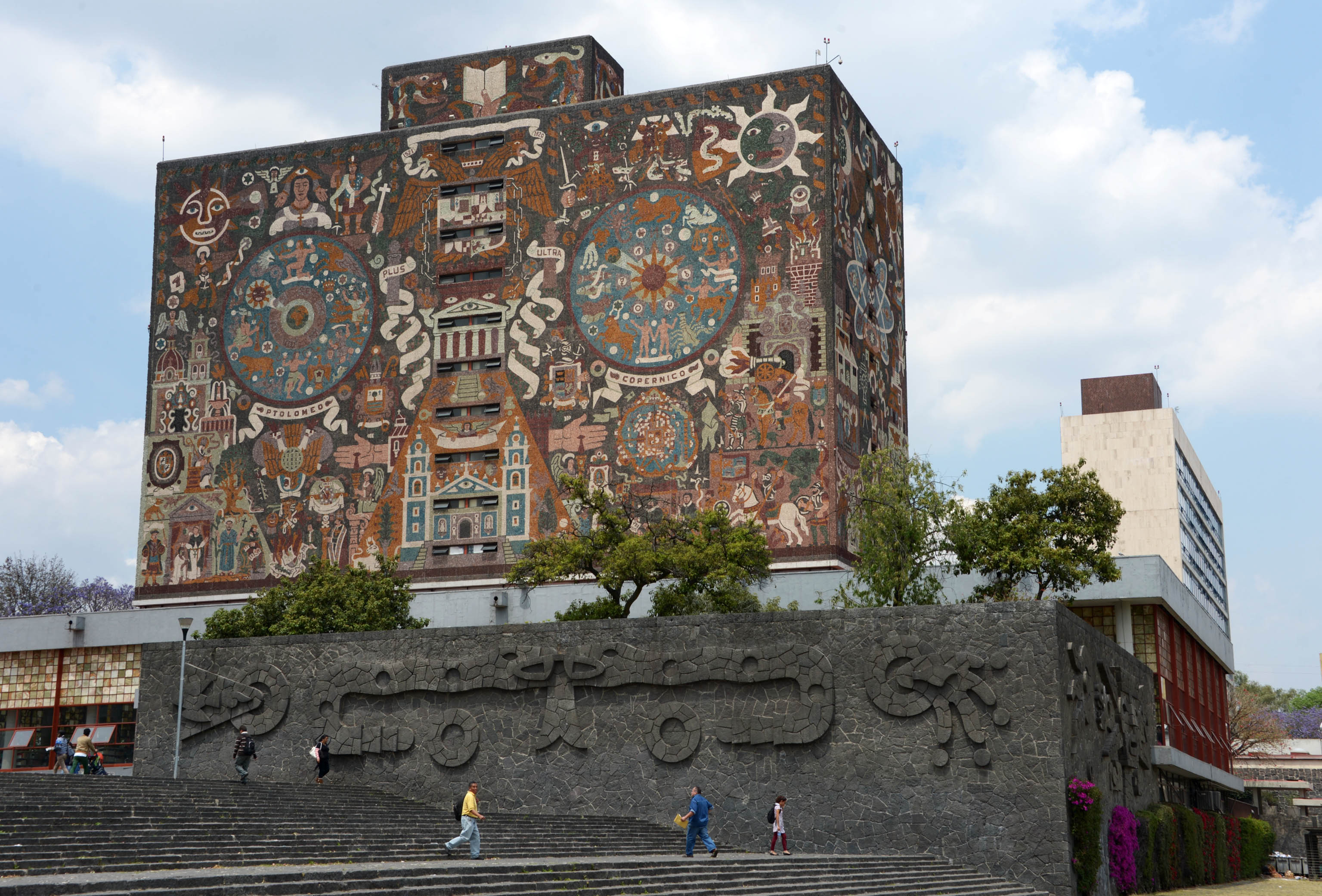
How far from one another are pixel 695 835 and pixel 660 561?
31.3 feet

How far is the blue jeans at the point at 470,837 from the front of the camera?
57.4 feet

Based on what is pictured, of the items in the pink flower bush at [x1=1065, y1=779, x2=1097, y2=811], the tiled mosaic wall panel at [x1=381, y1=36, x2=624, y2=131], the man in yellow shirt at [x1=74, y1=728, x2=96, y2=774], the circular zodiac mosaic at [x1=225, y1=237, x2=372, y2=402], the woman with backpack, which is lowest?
the woman with backpack

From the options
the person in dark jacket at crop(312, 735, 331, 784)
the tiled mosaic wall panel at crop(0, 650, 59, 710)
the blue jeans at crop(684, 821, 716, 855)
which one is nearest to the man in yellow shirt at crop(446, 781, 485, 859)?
the blue jeans at crop(684, 821, 716, 855)

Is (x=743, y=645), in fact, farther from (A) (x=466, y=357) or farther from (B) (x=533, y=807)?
(A) (x=466, y=357)

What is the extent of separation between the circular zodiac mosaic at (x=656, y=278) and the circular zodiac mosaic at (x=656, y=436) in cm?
112

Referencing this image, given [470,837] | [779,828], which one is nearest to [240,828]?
[470,837]

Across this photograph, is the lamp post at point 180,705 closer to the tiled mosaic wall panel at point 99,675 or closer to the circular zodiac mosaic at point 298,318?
the tiled mosaic wall panel at point 99,675

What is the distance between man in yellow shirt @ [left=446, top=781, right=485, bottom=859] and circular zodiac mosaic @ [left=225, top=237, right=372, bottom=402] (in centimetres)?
2300

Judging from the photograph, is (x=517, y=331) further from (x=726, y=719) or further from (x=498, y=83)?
(x=726, y=719)

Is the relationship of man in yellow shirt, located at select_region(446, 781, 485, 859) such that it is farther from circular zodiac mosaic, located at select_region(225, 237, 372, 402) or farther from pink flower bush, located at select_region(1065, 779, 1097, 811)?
circular zodiac mosaic, located at select_region(225, 237, 372, 402)

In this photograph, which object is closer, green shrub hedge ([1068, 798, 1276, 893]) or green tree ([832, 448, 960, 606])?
green shrub hedge ([1068, 798, 1276, 893])

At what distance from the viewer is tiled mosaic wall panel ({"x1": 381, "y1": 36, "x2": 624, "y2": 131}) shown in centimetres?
4012

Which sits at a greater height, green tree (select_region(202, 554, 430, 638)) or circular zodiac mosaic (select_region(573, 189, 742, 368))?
circular zodiac mosaic (select_region(573, 189, 742, 368))

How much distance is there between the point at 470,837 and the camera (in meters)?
17.8
